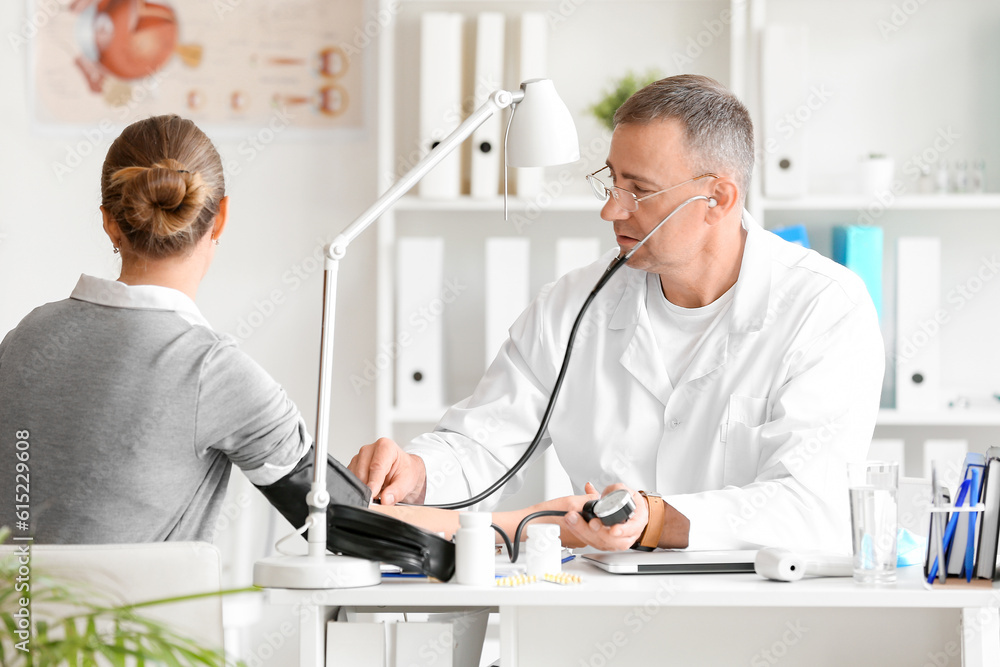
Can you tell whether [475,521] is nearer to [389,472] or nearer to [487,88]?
[389,472]

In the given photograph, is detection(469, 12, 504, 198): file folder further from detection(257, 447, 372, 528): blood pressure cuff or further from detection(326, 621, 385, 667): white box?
detection(326, 621, 385, 667): white box

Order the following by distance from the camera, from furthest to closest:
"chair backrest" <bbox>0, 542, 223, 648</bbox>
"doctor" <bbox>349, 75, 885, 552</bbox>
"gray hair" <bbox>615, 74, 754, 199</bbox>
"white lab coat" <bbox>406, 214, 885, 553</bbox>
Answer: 1. "gray hair" <bbox>615, 74, 754, 199</bbox>
2. "doctor" <bbox>349, 75, 885, 552</bbox>
3. "white lab coat" <bbox>406, 214, 885, 553</bbox>
4. "chair backrest" <bbox>0, 542, 223, 648</bbox>

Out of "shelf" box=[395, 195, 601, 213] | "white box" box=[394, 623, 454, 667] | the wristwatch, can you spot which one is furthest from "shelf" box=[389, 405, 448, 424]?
"white box" box=[394, 623, 454, 667]

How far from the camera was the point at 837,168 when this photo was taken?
257cm

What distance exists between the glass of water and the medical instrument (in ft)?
0.07

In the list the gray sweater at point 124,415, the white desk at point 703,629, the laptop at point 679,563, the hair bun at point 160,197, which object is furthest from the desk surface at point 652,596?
the hair bun at point 160,197

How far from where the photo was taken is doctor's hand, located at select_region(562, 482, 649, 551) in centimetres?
120

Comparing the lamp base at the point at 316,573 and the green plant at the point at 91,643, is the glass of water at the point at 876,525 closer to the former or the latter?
the lamp base at the point at 316,573

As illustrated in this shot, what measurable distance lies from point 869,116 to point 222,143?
5.82ft

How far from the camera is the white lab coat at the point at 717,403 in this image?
1382 mm

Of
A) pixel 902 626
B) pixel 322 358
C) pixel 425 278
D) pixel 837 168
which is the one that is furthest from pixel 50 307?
pixel 837 168

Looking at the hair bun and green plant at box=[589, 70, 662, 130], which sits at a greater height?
green plant at box=[589, 70, 662, 130]

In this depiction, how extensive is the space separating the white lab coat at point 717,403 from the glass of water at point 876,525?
0.73 ft

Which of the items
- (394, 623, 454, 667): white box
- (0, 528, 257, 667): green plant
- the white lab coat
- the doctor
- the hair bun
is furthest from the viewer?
the doctor
